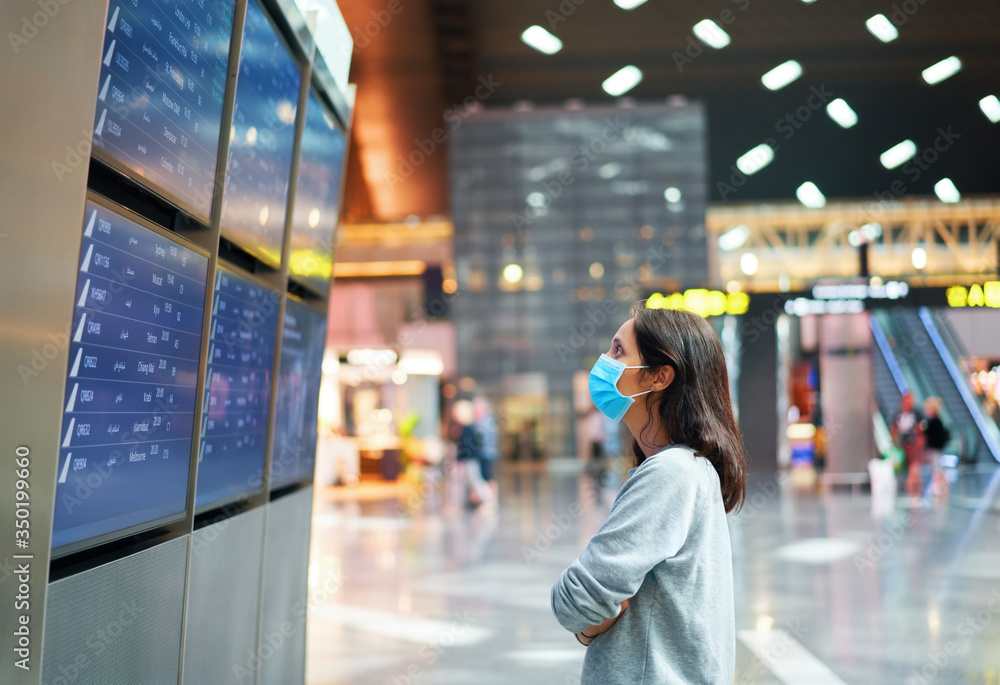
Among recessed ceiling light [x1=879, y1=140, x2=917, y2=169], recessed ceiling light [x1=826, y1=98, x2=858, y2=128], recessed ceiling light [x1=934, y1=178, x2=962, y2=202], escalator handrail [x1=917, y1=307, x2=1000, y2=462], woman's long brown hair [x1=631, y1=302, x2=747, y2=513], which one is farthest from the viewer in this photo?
escalator handrail [x1=917, y1=307, x2=1000, y2=462]

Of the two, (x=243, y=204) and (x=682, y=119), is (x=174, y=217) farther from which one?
(x=682, y=119)

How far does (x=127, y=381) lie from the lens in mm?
2221

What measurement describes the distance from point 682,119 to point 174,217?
92.5ft

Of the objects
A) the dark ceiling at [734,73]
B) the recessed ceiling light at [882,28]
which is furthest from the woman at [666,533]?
the recessed ceiling light at [882,28]

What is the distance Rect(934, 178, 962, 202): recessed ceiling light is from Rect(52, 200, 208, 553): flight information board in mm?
21684

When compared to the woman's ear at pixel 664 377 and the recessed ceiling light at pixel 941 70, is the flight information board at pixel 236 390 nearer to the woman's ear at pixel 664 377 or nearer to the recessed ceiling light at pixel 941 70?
the woman's ear at pixel 664 377

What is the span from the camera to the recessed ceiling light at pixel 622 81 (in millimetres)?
21438

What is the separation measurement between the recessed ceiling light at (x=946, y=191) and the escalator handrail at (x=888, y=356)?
3.74m

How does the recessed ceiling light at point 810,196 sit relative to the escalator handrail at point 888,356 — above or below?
above

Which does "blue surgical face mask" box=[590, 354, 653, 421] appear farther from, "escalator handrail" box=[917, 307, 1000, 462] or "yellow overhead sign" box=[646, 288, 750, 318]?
"escalator handrail" box=[917, 307, 1000, 462]

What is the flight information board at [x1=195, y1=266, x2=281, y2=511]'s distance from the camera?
2.95 metres

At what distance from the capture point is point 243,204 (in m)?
3.11

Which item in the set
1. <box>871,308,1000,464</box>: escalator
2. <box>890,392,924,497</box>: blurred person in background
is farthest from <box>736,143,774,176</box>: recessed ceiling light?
<box>890,392,924,497</box>: blurred person in background

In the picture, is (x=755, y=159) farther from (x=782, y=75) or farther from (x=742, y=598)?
(x=742, y=598)
